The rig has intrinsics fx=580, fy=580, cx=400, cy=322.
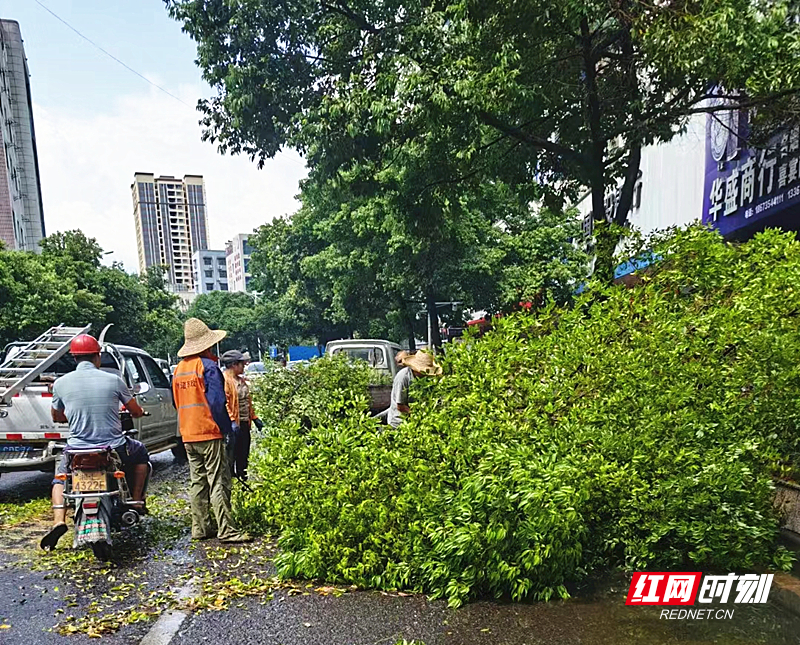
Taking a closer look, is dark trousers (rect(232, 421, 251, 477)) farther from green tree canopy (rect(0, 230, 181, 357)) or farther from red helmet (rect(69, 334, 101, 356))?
green tree canopy (rect(0, 230, 181, 357))

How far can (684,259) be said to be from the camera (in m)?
5.48

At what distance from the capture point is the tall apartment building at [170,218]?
491 ft

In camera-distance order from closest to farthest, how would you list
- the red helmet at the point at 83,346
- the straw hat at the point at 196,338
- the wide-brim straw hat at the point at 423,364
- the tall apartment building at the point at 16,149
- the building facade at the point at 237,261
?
the red helmet at the point at 83,346 → the straw hat at the point at 196,338 → the wide-brim straw hat at the point at 423,364 → the tall apartment building at the point at 16,149 → the building facade at the point at 237,261

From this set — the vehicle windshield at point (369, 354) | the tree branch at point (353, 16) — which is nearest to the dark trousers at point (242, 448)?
the vehicle windshield at point (369, 354)

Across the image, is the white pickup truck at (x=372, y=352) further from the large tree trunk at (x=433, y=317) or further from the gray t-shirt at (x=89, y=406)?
the large tree trunk at (x=433, y=317)

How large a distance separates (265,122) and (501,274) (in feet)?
30.7

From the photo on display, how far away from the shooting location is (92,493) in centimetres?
452

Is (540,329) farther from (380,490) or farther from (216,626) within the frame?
(216,626)

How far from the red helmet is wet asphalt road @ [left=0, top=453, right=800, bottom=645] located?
6.09 feet

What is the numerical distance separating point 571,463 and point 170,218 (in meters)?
162

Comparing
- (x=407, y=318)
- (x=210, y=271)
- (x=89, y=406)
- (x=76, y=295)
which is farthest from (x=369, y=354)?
(x=210, y=271)

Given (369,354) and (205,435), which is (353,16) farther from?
(205,435)

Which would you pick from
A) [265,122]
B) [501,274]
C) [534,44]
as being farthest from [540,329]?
[501,274]

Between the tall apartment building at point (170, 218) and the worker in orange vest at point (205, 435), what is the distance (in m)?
154
